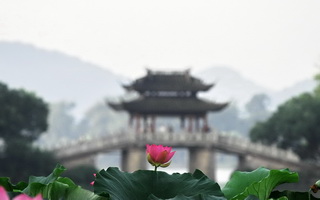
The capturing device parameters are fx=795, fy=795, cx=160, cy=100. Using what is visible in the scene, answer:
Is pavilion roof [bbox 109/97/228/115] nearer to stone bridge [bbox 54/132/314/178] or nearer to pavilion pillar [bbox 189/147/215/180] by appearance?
stone bridge [bbox 54/132/314/178]

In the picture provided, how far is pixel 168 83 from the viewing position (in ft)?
180

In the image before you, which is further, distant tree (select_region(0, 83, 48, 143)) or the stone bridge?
the stone bridge

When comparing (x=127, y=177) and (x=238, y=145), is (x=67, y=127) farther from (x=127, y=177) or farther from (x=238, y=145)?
(x=127, y=177)

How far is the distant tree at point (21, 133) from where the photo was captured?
148ft

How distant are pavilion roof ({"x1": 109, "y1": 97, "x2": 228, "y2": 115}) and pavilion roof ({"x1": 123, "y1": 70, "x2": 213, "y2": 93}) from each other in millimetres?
774

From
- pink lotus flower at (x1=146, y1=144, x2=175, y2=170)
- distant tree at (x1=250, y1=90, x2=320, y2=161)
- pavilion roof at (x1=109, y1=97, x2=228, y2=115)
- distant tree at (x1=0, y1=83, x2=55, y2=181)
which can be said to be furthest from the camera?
pavilion roof at (x1=109, y1=97, x2=228, y2=115)

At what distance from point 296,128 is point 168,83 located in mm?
10267

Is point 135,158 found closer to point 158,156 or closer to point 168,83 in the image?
point 168,83

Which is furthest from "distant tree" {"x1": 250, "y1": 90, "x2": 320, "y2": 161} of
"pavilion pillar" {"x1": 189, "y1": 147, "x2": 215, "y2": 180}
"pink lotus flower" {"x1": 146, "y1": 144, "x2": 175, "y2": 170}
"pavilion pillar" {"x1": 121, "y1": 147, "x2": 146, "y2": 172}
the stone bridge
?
"pink lotus flower" {"x1": 146, "y1": 144, "x2": 175, "y2": 170}

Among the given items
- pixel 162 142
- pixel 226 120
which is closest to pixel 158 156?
pixel 162 142

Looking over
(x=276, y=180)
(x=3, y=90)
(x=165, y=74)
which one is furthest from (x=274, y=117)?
(x=276, y=180)

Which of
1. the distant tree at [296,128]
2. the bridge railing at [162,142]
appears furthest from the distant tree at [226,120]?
the bridge railing at [162,142]

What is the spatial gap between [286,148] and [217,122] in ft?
283

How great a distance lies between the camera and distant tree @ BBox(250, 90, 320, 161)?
4922cm
